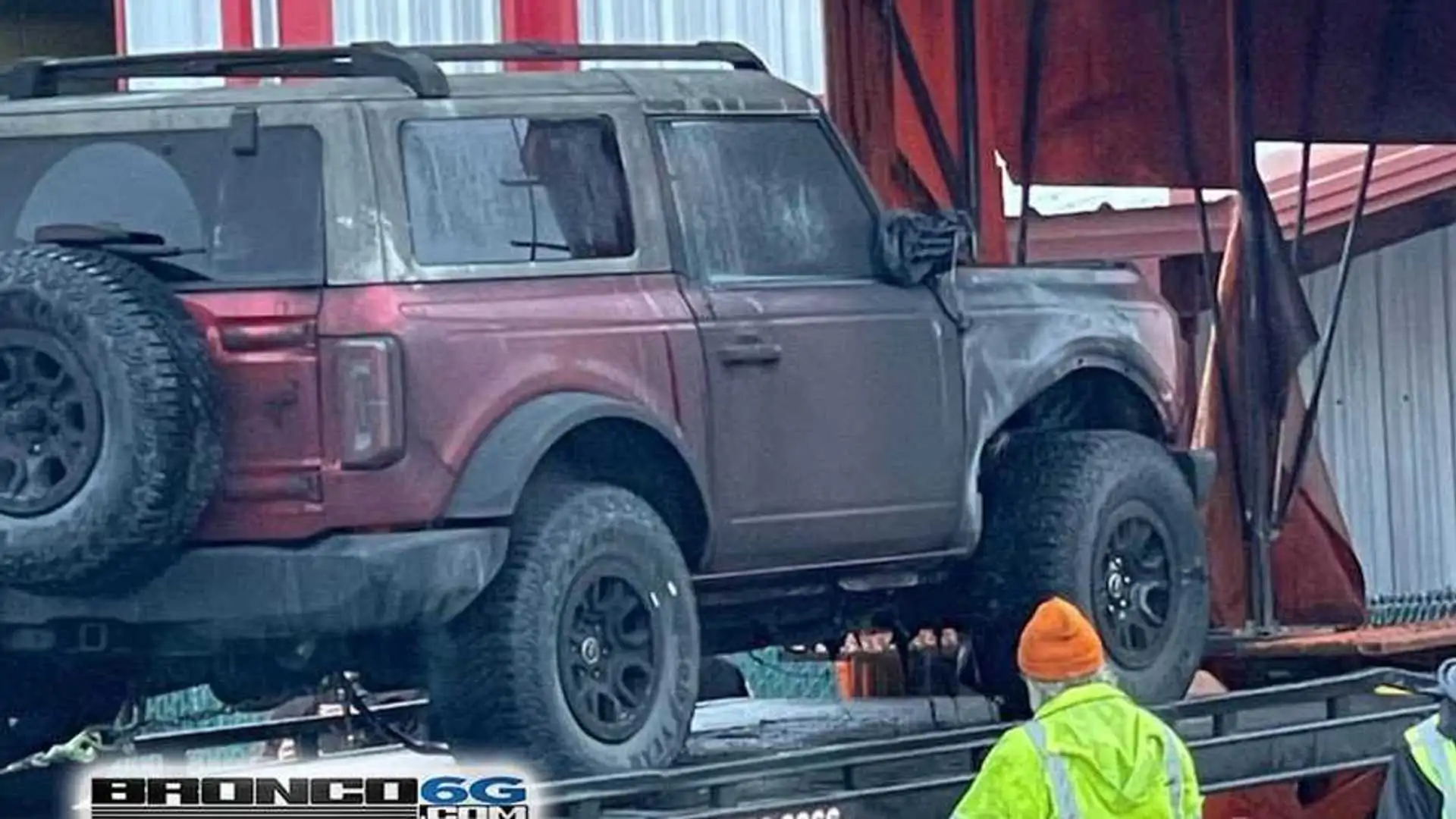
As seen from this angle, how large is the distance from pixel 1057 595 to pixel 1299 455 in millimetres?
3428

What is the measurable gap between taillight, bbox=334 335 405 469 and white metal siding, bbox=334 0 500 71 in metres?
7.08

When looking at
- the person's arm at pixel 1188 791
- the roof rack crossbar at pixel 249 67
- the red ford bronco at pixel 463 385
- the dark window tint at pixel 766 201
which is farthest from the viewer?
the dark window tint at pixel 766 201

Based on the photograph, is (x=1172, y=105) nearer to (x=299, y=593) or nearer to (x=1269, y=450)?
(x=1269, y=450)

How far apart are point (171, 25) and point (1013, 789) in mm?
Answer: 8927

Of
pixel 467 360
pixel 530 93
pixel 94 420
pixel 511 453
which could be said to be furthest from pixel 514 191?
pixel 94 420

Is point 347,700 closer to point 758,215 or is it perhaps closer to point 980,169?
point 758,215

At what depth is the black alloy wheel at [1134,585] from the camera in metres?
8.91

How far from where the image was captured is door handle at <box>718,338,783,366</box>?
781 cm

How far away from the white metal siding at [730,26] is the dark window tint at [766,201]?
5.95 metres

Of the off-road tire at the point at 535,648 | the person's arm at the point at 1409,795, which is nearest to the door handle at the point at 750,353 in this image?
the off-road tire at the point at 535,648

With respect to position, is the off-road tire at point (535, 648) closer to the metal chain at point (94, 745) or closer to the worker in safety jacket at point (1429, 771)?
the metal chain at point (94, 745)

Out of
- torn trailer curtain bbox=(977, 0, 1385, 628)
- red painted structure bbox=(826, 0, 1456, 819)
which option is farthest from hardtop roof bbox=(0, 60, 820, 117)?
torn trailer curtain bbox=(977, 0, 1385, 628)

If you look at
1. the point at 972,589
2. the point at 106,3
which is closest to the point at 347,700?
the point at 972,589

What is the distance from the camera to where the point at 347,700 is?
7.88 m
